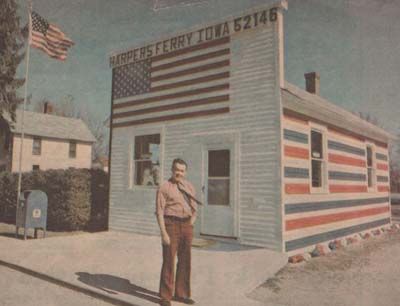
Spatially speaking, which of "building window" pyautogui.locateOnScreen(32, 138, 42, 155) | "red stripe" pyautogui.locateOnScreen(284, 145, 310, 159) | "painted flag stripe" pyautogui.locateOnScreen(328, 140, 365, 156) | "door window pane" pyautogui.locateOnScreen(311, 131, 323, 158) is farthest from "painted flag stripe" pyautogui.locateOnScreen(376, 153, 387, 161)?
"building window" pyautogui.locateOnScreen(32, 138, 42, 155)

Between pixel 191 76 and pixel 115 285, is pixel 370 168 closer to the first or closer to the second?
pixel 191 76

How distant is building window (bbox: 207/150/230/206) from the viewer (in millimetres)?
8586

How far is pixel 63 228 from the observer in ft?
37.8

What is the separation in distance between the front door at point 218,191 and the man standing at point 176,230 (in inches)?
151

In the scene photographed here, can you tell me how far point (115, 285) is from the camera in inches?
203

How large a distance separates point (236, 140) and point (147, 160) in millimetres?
3320

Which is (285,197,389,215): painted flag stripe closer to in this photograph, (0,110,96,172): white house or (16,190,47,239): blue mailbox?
(16,190,47,239): blue mailbox

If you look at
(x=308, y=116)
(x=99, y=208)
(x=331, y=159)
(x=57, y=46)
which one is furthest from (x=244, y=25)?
(x=99, y=208)

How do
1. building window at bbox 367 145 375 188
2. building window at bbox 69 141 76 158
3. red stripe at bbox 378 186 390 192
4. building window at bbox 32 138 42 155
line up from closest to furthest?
building window at bbox 367 145 375 188 < red stripe at bbox 378 186 390 192 < building window at bbox 32 138 42 155 < building window at bbox 69 141 76 158

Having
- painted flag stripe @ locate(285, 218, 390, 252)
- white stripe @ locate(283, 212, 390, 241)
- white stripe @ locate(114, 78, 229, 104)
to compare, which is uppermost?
white stripe @ locate(114, 78, 229, 104)

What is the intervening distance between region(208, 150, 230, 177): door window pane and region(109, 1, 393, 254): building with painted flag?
0.03 metres

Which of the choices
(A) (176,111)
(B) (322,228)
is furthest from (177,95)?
A: (B) (322,228)

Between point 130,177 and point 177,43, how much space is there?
4.30 m

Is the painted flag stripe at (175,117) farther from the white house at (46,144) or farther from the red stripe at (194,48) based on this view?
the white house at (46,144)
